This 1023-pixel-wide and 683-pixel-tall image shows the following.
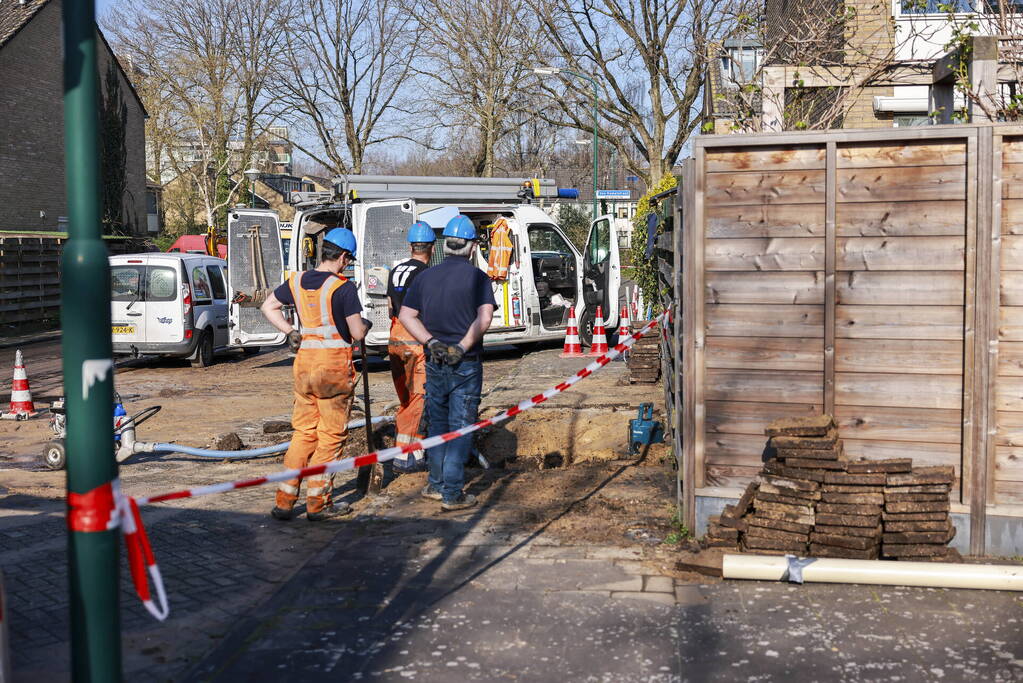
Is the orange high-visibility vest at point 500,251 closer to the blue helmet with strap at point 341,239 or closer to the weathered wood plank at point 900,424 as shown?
the blue helmet with strap at point 341,239

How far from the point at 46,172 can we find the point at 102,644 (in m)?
37.0

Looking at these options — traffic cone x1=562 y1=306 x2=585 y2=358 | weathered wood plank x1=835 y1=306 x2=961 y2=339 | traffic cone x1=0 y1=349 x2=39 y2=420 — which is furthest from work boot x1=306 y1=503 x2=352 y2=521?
traffic cone x1=562 y1=306 x2=585 y2=358

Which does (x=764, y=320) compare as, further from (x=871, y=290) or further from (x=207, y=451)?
A: (x=207, y=451)

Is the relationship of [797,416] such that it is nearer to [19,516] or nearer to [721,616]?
[721,616]

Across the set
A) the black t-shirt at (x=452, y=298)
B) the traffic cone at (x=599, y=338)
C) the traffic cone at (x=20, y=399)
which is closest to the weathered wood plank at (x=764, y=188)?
the black t-shirt at (x=452, y=298)

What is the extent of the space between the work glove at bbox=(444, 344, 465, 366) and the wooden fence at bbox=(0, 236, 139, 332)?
2084 centimetres

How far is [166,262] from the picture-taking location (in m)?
16.3

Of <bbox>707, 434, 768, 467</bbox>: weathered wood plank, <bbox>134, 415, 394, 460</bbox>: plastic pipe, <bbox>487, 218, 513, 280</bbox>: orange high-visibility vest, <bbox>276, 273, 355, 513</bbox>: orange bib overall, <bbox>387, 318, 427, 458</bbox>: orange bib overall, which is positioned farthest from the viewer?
<bbox>487, 218, 513, 280</bbox>: orange high-visibility vest

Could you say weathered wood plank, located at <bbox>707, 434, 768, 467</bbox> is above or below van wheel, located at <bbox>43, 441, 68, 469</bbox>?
above

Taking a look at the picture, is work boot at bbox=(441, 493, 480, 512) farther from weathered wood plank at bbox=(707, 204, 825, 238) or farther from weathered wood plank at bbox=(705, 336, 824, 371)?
weathered wood plank at bbox=(707, 204, 825, 238)

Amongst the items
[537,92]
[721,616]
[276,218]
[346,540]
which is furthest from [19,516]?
[537,92]

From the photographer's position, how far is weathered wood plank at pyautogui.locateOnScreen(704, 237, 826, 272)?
19.0 feet

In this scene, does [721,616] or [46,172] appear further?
[46,172]

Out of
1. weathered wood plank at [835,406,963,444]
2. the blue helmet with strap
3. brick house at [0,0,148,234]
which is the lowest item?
weathered wood plank at [835,406,963,444]
